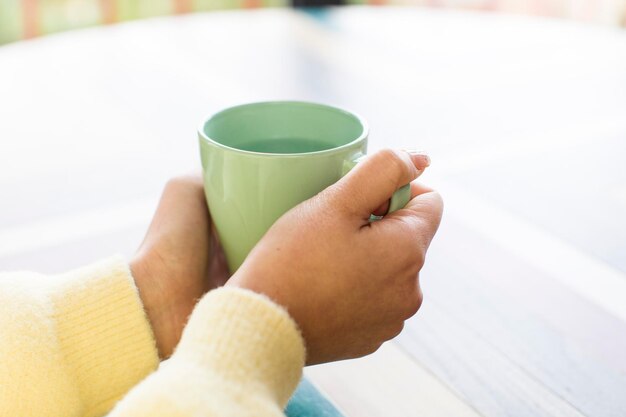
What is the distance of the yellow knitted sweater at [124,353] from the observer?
15.6 inches

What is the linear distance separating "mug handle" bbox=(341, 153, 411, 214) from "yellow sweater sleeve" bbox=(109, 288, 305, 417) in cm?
12

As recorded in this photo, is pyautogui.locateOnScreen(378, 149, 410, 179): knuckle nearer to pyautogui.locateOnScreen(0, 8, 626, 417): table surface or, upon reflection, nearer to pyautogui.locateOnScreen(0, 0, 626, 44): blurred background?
pyautogui.locateOnScreen(0, 8, 626, 417): table surface

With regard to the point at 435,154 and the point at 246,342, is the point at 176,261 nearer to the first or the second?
the point at 246,342

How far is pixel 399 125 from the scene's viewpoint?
992mm

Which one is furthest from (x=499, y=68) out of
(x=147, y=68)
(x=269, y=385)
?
(x=269, y=385)

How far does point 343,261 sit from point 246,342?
0.09m

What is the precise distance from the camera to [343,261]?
469 mm

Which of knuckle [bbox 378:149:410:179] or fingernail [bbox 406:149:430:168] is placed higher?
knuckle [bbox 378:149:410:179]

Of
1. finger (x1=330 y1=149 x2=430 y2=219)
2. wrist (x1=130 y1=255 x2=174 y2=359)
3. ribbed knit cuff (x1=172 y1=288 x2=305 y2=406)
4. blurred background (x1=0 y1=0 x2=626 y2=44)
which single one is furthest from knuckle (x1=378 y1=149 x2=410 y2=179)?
blurred background (x1=0 y1=0 x2=626 y2=44)

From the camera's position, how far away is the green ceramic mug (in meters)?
0.48

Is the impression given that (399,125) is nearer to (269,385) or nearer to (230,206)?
(230,206)

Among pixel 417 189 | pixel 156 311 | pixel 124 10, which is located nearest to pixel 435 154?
pixel 417 189

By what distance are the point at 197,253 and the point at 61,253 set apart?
181 millimetres

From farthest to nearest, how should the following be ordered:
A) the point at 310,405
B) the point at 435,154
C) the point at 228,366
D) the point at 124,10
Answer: the point at 124,10, the point at 435,154, the point at 310,405, the point at 228,366
